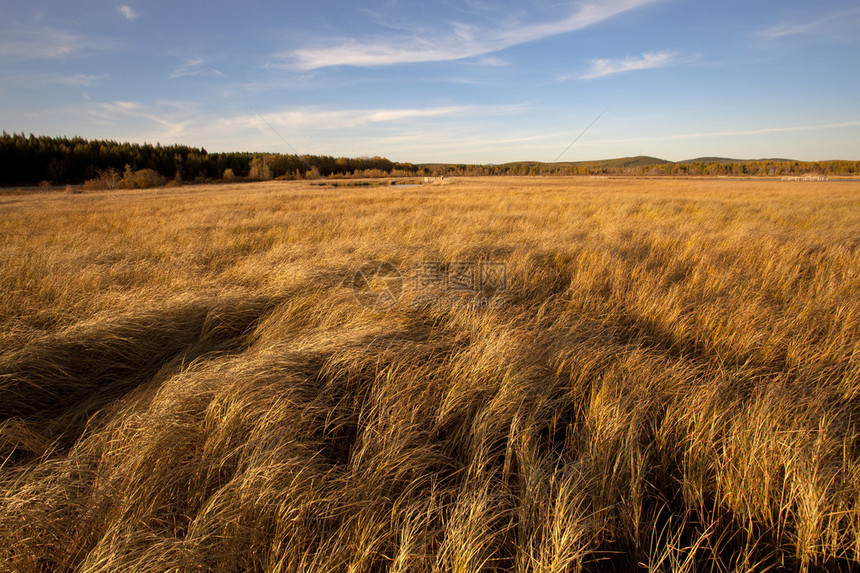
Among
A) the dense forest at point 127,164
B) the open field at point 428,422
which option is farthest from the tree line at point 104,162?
the open field at point 428,422

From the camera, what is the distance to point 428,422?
231 cm

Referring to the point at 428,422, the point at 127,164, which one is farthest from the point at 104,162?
the point at 428,422

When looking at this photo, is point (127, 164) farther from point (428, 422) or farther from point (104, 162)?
point (428, 422)

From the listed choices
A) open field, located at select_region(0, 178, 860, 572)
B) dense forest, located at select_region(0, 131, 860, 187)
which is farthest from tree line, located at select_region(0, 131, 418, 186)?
open field, located at select_region(0, 178, 860, 572)

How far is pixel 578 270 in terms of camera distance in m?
5.17

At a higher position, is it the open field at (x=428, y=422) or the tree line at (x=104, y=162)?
the tree line at (x=104, y=162)

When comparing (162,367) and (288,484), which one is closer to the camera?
(288,484)

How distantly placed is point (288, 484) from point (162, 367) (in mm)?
2167

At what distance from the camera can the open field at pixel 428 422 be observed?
1.50 metres

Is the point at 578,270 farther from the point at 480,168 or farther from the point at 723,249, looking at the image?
the point at 480,168

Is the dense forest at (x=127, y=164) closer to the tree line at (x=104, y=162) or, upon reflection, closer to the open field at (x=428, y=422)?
the tree line at (x=104, y=162)

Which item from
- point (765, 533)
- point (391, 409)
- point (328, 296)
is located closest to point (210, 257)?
point (328, 296)

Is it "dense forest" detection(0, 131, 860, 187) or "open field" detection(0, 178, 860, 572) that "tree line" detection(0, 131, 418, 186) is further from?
"open field" detection(0, 178, 860, 572)

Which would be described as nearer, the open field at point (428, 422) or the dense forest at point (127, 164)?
the open field at point (428, 422)
